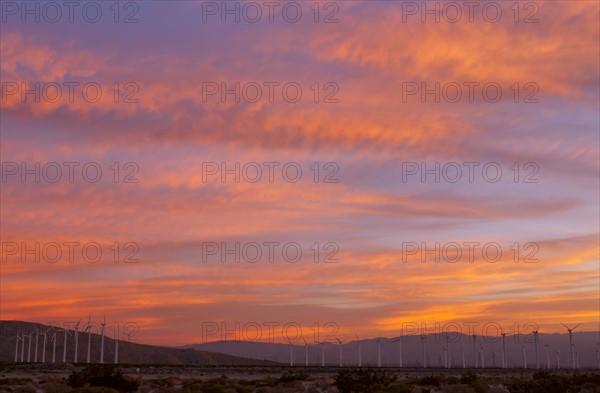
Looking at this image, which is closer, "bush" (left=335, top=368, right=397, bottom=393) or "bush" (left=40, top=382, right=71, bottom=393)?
"bush" (left=40, top=382, right=71, bottom=393)

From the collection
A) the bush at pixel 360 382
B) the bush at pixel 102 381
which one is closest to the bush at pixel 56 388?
the bush at pixel 102 381

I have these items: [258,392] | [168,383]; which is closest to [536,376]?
[258,392]

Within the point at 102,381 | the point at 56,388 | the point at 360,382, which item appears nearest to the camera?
the point at 102,381

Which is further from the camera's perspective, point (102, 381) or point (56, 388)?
point (56, 388)

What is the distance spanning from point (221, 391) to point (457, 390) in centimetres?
1965

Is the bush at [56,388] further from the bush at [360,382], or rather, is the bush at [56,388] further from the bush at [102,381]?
the bush at [360,382]

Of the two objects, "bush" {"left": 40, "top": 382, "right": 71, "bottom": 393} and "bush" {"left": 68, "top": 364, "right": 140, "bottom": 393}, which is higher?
"bush" {"left": 68, "top": 364, "right": 140, "bottom": 393}

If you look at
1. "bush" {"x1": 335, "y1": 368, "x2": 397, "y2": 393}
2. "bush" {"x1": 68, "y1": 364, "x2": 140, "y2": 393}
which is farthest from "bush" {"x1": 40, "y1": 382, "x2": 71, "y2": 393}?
"bush" {"x1": 335, "y1": 368, "x2": 397, "y2": 393}

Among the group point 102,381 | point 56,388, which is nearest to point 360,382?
point 102,381

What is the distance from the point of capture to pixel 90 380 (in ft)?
190

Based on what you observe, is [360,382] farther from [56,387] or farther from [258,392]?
[56,387]

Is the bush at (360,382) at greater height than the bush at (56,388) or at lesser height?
greater

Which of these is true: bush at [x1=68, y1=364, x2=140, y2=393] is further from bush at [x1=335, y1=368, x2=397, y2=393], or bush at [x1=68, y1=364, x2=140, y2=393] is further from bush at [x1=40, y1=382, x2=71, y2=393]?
bush at [x1=335, y1=368, x2=397, y2=393]

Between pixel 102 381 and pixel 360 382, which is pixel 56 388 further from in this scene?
pixel 360 382
